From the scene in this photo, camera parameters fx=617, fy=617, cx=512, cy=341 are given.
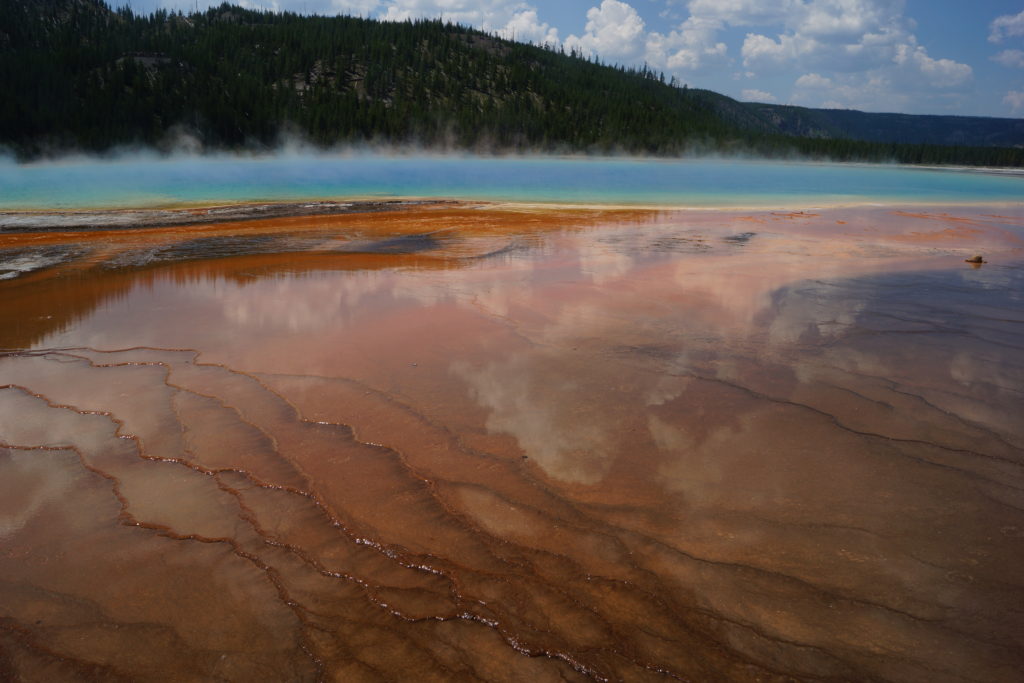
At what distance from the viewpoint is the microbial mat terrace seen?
210cm

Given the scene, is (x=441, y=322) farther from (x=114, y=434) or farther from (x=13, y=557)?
(x=13, y=557)

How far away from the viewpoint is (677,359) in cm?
475

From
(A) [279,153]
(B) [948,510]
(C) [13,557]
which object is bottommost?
(C) [13,557]

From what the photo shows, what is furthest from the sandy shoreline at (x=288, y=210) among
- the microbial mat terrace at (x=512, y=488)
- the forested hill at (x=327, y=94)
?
the forested hill at (x=327, y=94)

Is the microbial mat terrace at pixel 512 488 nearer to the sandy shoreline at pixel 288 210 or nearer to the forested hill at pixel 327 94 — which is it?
the sandy shoreline at pixel 288 210

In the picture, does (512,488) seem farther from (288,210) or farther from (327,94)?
(327,94)

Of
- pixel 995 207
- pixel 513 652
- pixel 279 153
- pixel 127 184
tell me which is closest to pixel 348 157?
pixel 279 153

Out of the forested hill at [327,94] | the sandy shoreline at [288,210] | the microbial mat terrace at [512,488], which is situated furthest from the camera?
the forested hill at [327,94]

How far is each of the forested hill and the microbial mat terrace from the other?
59.0 meters

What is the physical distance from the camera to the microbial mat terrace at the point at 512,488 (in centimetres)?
210

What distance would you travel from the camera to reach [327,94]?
75.2 meters

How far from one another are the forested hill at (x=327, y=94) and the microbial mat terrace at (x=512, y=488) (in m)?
59.0

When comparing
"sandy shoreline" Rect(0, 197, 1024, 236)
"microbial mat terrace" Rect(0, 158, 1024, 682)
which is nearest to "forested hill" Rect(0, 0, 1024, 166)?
"sandy shoreline" Rect(0, 197, 1024, 236)

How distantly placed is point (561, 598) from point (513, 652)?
31 centimetres
